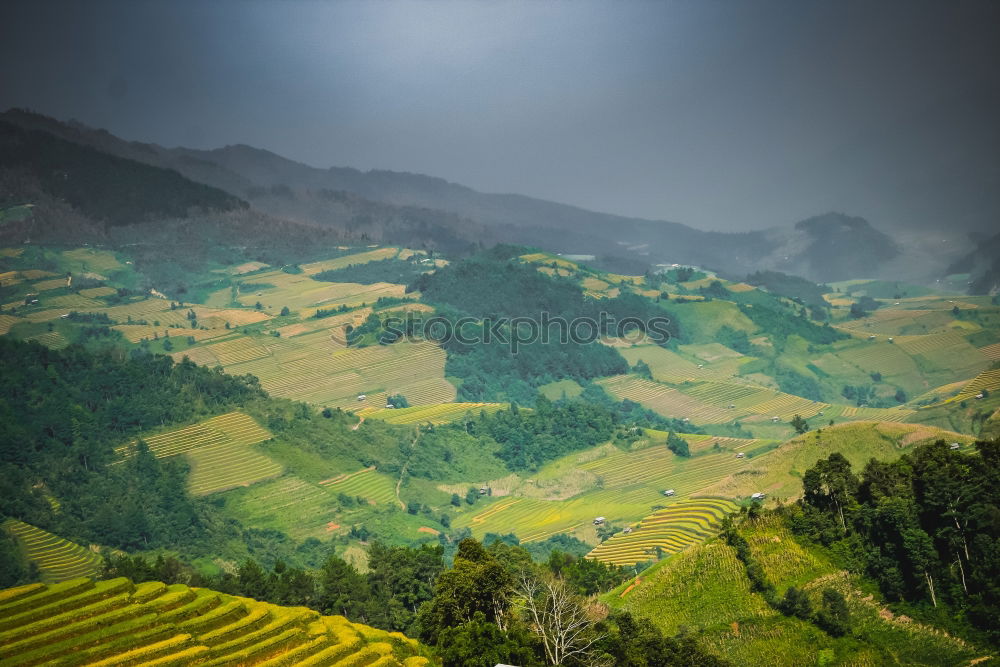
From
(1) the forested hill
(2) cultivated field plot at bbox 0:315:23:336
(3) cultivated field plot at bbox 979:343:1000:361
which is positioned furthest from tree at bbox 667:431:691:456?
(1) the forested hill

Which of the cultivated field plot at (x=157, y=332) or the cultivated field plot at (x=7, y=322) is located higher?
the cultivated field plot at (x=7, y=322)

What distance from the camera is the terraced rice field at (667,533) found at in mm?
58562

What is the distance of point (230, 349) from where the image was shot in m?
109

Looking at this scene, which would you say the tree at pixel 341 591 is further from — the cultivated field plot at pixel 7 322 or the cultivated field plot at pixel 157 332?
the cultivated field plot at pixel 7 322

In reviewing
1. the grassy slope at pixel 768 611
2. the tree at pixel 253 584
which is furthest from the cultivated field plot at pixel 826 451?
the tree at pixel 253 584

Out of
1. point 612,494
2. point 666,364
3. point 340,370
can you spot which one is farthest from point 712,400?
point 340,370

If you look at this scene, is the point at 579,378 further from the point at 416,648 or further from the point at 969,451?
the point at 416,648

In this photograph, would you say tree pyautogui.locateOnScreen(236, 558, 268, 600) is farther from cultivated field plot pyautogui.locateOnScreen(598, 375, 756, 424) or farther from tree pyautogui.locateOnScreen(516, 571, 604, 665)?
cultivated field plot pyautogui.locateOnScreen(598, 375, 756, 424)

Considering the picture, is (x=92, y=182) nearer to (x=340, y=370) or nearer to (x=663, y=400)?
(x=340, y=370)

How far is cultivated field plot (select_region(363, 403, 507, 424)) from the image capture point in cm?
9444

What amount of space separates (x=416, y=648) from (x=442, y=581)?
9.52 ft

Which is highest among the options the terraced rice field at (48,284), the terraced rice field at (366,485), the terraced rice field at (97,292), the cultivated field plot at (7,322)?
the terraced rice field at (48,284)

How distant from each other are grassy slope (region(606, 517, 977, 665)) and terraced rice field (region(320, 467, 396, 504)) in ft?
113

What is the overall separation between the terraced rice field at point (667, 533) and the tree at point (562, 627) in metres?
21.8
